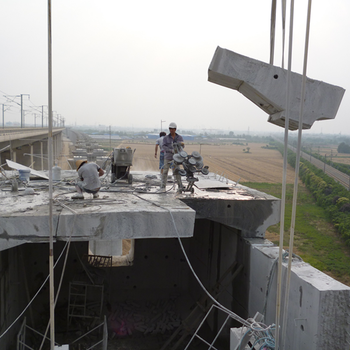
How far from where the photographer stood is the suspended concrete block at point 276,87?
24.0 ft

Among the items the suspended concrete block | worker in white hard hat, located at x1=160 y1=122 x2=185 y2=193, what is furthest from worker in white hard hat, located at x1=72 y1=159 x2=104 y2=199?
the suspended concrete block

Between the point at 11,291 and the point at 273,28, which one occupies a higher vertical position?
the point at 273,28

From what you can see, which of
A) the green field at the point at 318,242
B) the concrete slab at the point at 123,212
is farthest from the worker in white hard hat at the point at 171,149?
the green field at the point at 318,242

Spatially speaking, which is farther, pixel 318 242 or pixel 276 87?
pixel 318 242

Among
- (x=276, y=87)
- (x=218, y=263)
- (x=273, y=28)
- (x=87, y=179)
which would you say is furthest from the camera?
(x=218, y=263)

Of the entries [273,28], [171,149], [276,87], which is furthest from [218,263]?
[273,28]

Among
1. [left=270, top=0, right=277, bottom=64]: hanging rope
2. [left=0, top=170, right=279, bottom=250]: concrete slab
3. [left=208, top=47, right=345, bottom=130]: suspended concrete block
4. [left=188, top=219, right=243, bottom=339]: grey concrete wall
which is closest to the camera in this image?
[left=270, top=0, right=277, bottom=64]: hanging rope

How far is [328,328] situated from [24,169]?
993 cm

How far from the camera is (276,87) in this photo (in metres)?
7.31

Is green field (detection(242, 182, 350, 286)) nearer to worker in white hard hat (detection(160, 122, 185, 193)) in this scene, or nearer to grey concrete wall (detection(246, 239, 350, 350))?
worker in white hard hat (detection(160, 122, 185, 193))

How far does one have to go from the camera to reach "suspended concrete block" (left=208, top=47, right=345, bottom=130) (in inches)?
288

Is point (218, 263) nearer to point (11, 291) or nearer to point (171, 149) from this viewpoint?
point (171, 149)

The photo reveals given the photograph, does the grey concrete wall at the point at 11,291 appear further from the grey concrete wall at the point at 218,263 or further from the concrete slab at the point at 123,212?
the grey concrete wall at the point at 218,263

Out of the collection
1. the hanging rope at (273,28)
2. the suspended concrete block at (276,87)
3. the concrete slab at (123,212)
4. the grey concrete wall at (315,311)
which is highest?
the hanging rope at (273,28)
